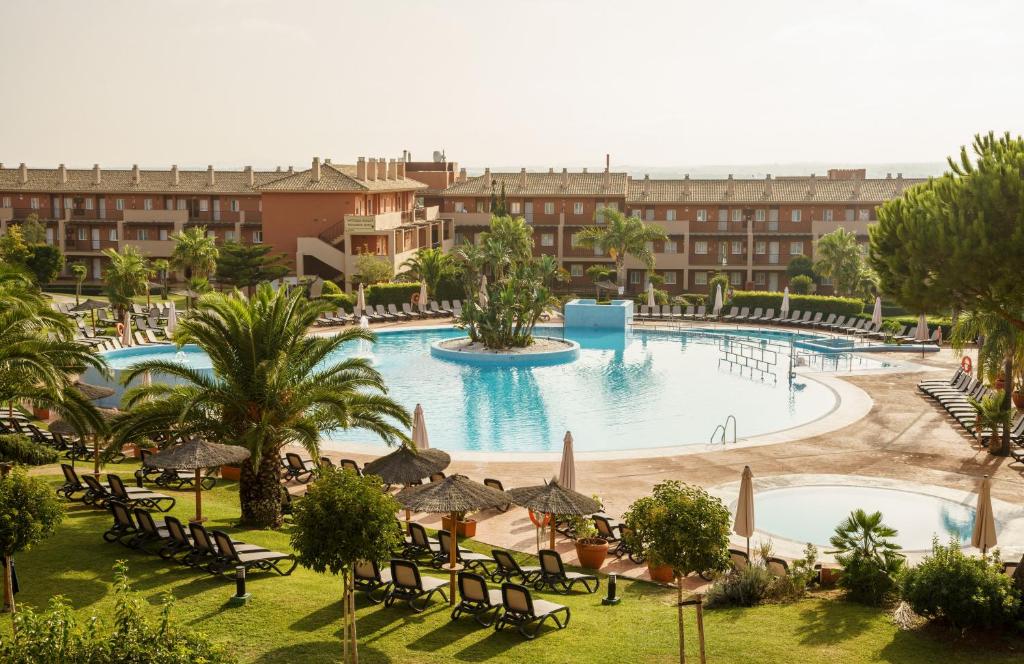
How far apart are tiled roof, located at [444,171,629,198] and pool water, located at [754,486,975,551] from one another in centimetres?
5091

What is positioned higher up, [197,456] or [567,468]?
A: [197,456]

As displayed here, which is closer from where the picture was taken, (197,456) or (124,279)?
(197,456)

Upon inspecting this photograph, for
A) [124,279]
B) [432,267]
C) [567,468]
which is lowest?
[567,468]

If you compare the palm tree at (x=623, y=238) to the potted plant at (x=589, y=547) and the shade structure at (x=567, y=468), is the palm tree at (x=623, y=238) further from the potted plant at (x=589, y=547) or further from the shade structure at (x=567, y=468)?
the potted plant at (x=589, y=547)

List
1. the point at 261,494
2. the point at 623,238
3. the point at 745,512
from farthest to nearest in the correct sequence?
the point at 623,238
the point at 261,494
the point at 745,512

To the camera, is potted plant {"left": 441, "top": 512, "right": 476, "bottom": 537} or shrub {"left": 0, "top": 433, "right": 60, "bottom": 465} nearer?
potted plant {"left": 441, "top": 512, "right": 476, "bottom": 537}

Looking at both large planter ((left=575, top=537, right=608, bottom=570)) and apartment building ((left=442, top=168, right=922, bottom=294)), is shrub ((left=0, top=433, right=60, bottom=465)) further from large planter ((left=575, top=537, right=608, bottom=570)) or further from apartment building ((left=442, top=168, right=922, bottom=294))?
apartment building ((left=442, top=168, right=922, bottom=294))

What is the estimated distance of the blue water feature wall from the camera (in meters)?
53.3

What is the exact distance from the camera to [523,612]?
13867mm

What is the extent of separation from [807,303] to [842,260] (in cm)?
448

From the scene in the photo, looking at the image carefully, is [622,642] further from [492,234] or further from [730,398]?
[492,234]

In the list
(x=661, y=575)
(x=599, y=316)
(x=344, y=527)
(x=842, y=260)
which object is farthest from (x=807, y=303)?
(x=344, y=527)

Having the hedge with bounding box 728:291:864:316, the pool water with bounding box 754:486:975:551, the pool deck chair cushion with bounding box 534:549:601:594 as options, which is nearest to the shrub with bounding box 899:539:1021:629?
the pool deck chair cushion with bounding box 534:549:601:594

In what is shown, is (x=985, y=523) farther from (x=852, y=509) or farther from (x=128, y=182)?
(x=128, y=182)
